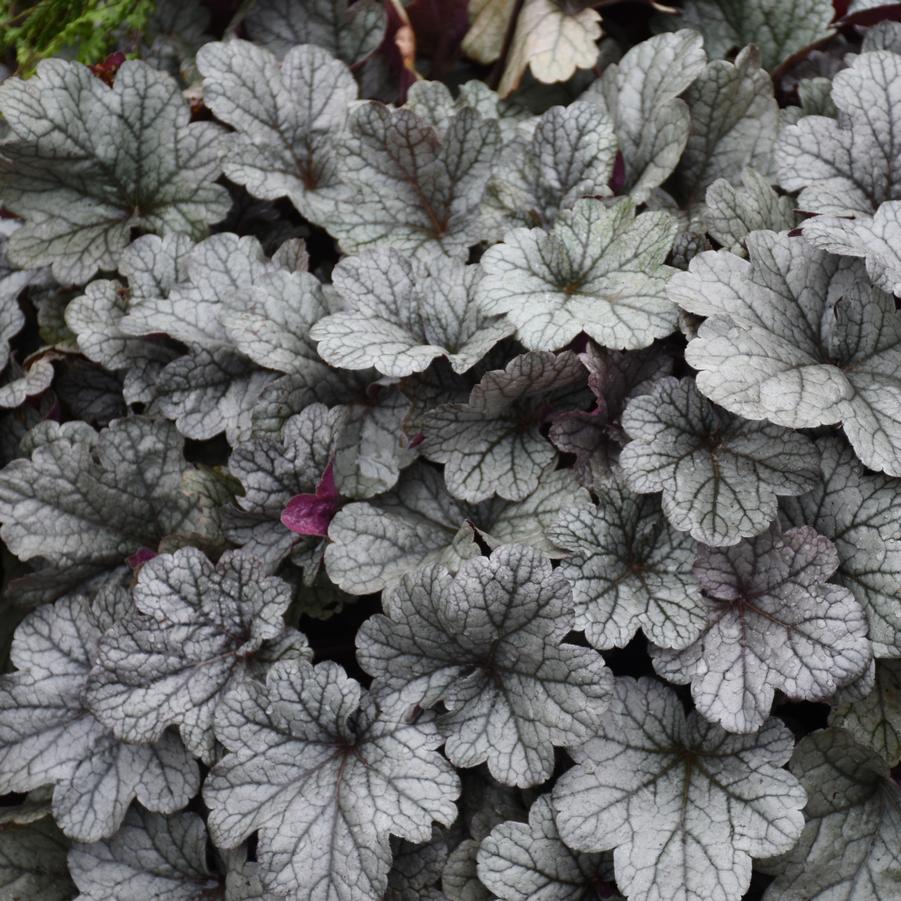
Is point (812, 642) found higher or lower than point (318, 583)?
higher

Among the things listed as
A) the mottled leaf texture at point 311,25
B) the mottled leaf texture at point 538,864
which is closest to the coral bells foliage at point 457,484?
the mottled leaf texture at point 538,864

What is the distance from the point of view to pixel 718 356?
1.45m

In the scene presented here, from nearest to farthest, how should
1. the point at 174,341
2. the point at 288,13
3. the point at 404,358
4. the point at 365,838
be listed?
1. the point at 365,838
2. the point at 404,358
3. the point at 174,341
4. the point at 288,13

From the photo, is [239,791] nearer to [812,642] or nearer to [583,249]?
[812,642]

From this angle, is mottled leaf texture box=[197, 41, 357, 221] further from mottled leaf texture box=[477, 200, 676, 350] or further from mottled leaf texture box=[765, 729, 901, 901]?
mottled leaf texture box=[765, 729, 901, 901]

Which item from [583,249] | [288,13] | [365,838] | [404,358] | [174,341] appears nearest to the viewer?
[365,838]

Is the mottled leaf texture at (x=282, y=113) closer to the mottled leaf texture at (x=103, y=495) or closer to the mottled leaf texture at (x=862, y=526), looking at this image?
the mottled leaf texture at (x=103, y=495)

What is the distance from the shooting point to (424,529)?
1631 millimetres

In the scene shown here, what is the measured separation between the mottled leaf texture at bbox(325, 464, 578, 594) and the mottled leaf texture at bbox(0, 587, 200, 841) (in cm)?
41

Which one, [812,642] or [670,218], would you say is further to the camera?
[670,218]

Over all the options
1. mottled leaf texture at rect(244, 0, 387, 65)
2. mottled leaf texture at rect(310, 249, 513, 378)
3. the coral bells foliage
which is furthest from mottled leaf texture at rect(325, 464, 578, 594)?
mottled leaf texture at rect(244, 0, 387, 65)

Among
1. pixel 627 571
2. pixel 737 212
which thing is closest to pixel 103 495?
pixel 627 571

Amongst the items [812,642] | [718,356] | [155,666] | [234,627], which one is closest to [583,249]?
[718,356]

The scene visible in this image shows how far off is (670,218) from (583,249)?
15 cm
